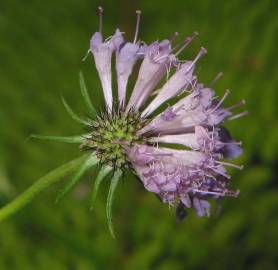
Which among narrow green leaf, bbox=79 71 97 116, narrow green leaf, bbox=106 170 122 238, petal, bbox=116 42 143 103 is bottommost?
narrow green leaf, bbox=106 170 122 238

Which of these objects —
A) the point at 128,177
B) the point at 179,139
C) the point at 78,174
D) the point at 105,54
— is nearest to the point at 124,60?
the point at 105,54

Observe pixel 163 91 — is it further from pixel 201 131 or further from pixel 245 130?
pixel 245 130

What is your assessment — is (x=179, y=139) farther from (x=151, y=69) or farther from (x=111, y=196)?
(x=111, y=196)

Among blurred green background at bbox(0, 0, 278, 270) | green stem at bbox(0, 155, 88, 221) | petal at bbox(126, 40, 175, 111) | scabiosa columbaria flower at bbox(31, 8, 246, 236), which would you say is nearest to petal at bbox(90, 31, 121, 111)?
scabiosa columbaria flower at bbox(31, 8, 246, 236)

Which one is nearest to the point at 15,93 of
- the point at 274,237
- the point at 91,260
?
the point at 91,260

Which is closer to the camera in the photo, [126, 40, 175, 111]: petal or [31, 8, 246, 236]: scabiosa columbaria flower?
[31, 8, 246, 236]: scabiosa columbaria flower

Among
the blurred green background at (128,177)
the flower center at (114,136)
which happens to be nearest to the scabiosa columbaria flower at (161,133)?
the flower center at (114,136)

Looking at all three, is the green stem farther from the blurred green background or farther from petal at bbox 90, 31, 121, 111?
the blurred green background
